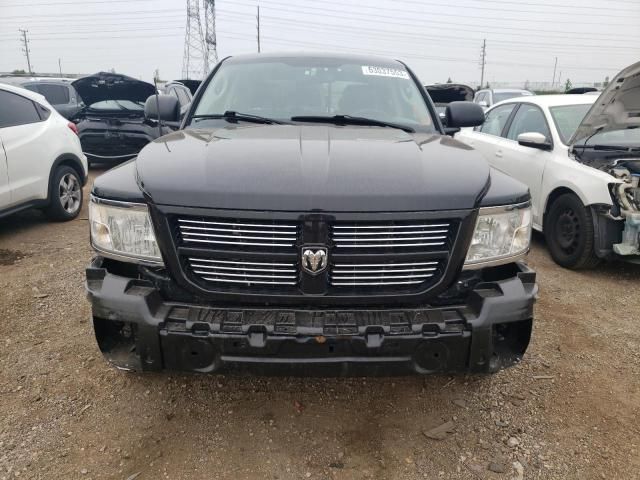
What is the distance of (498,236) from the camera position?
2117mm

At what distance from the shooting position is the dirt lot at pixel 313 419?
2.19 m

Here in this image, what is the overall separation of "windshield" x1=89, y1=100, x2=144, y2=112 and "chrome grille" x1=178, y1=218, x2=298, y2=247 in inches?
325

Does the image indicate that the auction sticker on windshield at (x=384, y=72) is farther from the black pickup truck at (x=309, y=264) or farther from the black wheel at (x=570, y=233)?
the black wheel at (x=570, y=233)

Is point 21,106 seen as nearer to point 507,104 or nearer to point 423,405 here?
point 423,405

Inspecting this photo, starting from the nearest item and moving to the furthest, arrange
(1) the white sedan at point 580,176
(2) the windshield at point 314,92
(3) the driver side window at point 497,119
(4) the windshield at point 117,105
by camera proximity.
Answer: (2) the windshield at point 314,92 < (1) the white sedan at point 580,176 < (3) the driver side window at point 497,119 < (4) the windshield at point 117,105

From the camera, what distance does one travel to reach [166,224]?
196 cm

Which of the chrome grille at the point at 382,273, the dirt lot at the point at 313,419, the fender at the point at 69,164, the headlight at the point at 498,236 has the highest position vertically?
the headlight at the point at 498,236

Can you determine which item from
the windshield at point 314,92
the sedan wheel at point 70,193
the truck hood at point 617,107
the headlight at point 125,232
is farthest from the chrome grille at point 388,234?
the sedan wheel at point 70,193

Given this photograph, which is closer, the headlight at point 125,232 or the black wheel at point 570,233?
the headlight at point 125,232

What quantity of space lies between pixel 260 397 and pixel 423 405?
34.6 inches

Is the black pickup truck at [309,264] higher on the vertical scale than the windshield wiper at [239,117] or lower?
lower

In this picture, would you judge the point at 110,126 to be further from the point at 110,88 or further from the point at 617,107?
the point at 617,107

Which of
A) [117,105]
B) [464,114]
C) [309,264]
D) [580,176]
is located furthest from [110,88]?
[309,264]

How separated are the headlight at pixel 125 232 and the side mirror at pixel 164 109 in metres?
1.54
